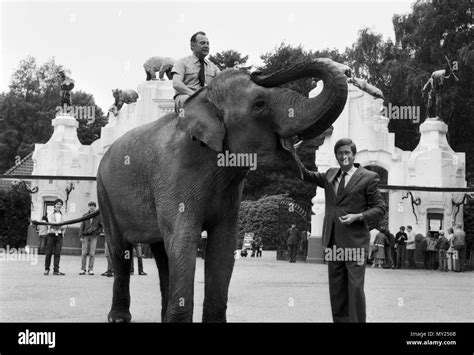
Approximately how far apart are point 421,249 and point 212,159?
84.1 ft

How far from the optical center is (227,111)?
690cm

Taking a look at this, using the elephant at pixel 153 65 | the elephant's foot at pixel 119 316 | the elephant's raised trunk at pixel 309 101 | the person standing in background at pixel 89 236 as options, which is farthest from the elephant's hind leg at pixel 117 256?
the elephant at pixel 153 65

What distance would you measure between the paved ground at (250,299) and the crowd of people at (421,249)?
8.40 meters

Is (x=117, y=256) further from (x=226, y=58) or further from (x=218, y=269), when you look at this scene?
(x=226, y=58)

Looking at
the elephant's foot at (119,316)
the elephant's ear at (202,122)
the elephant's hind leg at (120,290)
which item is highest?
the elephant's ear at (202,122)

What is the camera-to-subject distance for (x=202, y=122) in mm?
6918

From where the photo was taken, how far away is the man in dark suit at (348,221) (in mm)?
7191

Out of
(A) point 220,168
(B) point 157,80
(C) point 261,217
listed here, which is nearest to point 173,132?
(A) point 220,168

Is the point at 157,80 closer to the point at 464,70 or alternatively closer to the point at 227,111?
the point at 464,70

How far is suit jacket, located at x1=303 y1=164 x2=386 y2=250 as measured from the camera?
24.2 feet

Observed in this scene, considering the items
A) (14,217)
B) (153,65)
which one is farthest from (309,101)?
(14,217)

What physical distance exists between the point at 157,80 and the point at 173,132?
3076 cm

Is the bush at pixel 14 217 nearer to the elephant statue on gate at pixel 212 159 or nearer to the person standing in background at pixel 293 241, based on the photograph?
the person standing in background at pixel 293 241

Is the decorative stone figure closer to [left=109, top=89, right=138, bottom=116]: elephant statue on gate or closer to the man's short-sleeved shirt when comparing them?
[left=109, top=89, right=138, bottom=116]: elephant statue on gate
